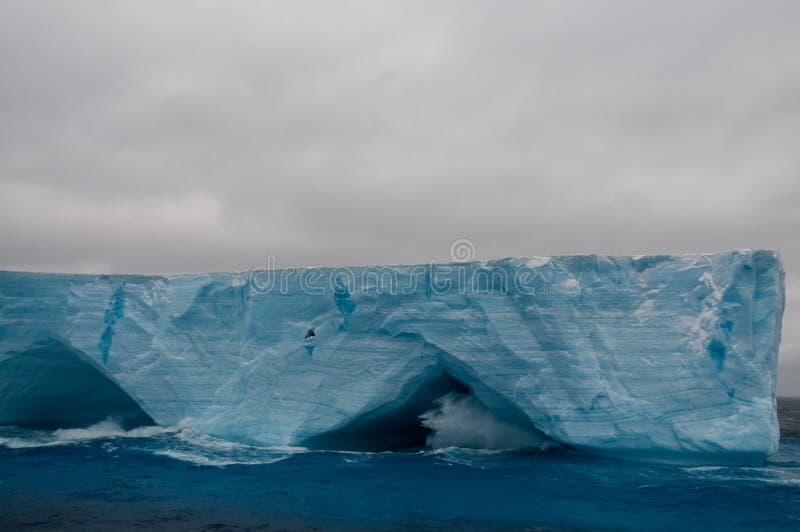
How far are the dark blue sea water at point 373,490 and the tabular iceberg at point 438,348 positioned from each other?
68 centimetres

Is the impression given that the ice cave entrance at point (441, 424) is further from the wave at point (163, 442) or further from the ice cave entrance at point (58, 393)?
the ice cave entrance at point (58, 393)

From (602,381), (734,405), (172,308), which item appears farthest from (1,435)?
(734,405)

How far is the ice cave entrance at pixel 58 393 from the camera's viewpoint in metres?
13.1

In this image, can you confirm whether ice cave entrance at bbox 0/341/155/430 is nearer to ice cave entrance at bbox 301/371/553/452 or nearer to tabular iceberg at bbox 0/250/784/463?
tabular iceberg at bbox 0/250/784/463

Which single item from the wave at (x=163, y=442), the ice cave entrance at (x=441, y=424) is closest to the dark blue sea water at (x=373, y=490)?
the wave at (x=163, y=442)

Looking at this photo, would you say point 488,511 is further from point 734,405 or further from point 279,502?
point 734,405

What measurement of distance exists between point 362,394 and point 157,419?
455cm

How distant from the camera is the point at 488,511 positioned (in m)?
7.46

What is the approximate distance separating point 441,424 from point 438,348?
2.51 m

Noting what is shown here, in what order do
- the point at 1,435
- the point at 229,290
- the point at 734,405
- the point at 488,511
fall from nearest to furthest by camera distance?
1. the point at 488,511
2. the point at 734,405
3. the point at 229,290
4. the point at 1,435

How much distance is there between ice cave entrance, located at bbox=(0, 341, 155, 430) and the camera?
13125 mm

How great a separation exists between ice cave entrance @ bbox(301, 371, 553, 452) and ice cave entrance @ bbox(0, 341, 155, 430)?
18.2ft

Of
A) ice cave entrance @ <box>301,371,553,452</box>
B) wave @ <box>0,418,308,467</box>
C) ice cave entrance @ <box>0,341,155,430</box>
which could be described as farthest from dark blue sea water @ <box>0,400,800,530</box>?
ice cave entrance @ <box>0,341,155,430</box>

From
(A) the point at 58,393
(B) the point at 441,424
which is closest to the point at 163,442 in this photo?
(A) the point at 58,393
